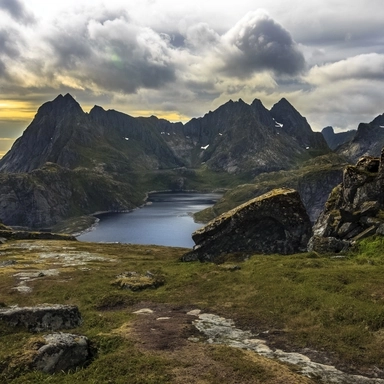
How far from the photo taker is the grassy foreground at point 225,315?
20906 millimetres

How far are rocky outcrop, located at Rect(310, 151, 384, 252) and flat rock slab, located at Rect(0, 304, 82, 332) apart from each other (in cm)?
3913

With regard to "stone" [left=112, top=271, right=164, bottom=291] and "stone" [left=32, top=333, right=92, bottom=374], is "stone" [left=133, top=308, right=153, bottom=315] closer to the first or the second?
"stone" [left=112, top=271, right=164, bottom=291]

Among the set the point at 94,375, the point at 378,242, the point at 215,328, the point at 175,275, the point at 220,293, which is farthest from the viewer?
the point at 175,275

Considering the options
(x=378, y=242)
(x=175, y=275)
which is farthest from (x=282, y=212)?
(x=175, y=275)

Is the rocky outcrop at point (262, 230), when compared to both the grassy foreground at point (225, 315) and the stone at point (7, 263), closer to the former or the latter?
the grassy foreground at point (225, 315)

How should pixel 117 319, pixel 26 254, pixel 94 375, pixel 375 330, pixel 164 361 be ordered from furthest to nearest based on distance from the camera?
pixel 26 254, pixel 117 319, pixel 375 330, pixel 164 361, pixel 94 375

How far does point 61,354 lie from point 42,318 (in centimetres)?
856

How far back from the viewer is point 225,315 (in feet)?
111

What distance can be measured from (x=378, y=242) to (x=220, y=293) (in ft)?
79.5

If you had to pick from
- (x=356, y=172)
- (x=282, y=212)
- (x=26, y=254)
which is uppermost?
(x=356, y=172)

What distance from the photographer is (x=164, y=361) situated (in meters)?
22.0

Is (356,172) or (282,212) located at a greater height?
(356,172)

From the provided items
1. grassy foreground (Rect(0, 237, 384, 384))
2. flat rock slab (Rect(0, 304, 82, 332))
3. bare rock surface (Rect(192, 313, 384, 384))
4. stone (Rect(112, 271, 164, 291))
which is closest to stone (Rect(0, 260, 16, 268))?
grassy foreground (Rect(0, 237, 384, 384))

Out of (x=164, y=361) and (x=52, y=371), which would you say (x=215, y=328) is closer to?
(x=164, y=361)
